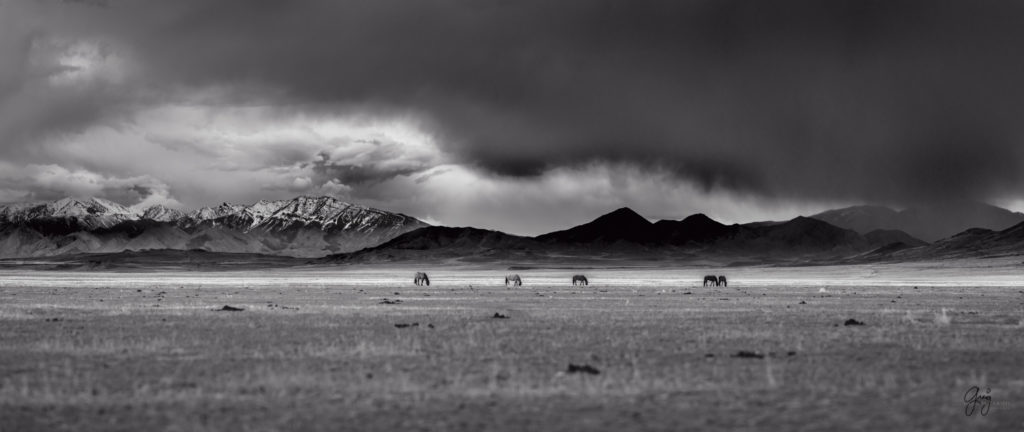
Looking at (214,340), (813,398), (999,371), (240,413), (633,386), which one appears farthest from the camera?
(214,340)

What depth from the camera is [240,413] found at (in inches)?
544

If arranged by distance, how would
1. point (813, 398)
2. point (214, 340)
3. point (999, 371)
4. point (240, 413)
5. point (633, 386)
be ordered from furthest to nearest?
point (214, 340) → point (999, 371) → point (633, 386) → point (813, 398) → point (240, 413)

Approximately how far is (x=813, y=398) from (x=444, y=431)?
6.82m

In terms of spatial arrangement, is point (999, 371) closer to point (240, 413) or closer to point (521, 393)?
point (521, 393)

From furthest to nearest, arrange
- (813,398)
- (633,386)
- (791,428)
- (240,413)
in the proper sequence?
(633,386)
(813,398)
(240,413)
(791,428)

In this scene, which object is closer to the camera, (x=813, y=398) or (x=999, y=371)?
(x=813, y=398)

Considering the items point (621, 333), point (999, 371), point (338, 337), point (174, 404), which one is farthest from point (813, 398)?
point (338, 337)

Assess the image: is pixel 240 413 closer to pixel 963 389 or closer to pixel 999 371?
pixel 963 389

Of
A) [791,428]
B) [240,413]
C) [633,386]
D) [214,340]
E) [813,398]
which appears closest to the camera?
[791,428]

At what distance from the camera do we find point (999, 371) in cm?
1886

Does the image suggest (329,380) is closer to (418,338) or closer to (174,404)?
(174,404)

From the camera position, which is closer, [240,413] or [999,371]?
[240,413]

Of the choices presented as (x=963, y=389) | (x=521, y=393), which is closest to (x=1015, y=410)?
(x=963, y=389)

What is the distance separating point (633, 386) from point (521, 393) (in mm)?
2290
